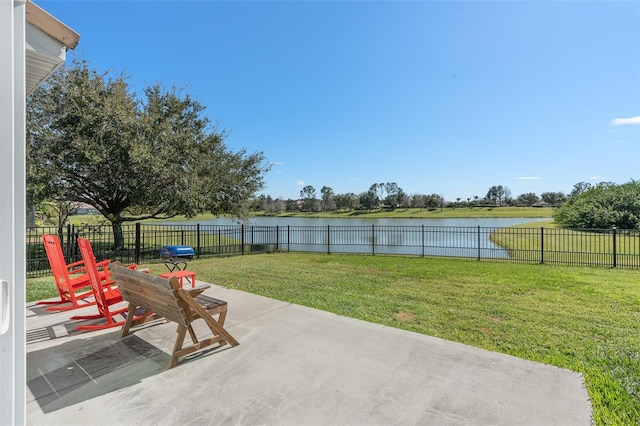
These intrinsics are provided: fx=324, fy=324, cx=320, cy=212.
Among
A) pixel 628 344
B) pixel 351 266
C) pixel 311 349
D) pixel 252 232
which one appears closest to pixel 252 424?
pixel 311 349

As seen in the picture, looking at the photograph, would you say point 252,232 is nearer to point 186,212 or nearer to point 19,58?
point 186,212

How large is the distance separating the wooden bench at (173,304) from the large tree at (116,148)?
7883 mm

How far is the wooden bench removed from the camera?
9.48 ft

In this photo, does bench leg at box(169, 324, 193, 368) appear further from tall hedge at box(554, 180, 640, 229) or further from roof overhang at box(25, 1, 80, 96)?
tall hedge at box(554, 180, 640, 229)

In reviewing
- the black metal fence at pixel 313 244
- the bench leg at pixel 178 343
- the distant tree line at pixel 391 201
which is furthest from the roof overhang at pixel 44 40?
the distant tree line at pixel 391 201

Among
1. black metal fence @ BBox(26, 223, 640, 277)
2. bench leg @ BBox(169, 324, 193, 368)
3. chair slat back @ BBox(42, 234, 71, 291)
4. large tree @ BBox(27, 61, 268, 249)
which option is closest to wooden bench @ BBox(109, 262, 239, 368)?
bench leg @ BBox(169, 324, 193, 368)

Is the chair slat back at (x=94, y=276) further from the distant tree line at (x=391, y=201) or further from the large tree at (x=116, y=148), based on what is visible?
the distant tree line at (x=391, y=201)

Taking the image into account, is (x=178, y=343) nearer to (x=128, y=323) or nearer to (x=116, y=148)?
(x=128, y=323)

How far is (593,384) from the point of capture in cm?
279

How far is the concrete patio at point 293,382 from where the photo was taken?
2.34 meters

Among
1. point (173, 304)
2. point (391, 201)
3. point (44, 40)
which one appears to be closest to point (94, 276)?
point (173, 304)

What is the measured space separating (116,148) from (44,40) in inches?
371

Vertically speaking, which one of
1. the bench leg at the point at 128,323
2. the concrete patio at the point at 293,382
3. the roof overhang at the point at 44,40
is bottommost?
the concrete patio at the point at 293,382

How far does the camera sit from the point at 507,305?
5328mm
